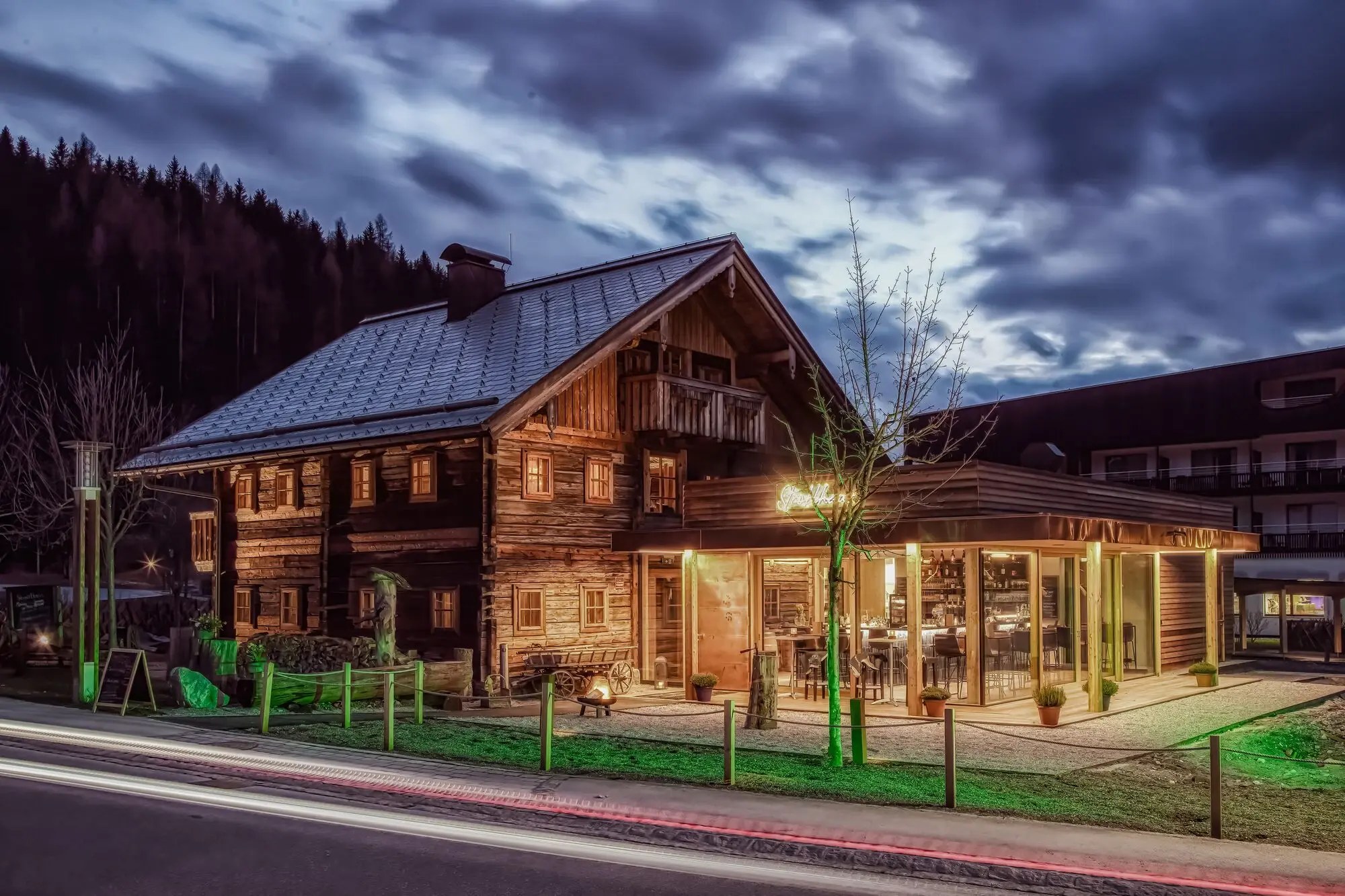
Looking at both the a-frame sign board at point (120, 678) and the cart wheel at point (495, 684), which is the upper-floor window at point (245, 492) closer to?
the a-frame sign board at point (120, 678)

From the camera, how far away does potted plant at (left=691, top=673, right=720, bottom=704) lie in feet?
71.0

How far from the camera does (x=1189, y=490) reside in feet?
184

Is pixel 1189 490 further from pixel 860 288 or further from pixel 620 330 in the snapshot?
Answer: pixel 860 288

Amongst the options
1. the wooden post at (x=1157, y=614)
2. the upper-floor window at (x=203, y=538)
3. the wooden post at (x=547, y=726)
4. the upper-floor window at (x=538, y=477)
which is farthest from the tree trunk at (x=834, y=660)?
the upper-floor window at (x=203, y=538)

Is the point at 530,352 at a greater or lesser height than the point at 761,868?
greater

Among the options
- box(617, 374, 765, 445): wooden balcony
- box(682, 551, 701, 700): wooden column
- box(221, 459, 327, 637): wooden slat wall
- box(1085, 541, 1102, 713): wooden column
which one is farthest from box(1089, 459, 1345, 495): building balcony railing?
box(221, 459, 327, 637): wooden slat wall

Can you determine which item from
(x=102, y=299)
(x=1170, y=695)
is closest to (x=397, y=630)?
(x=1170, y=695)

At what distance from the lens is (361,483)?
26.1 m

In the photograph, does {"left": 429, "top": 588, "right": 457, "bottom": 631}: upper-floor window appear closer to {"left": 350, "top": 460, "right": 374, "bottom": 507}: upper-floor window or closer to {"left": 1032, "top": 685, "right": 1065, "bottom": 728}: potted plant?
{"left": 350, "top": 460, "right": 374, "bottom": 507}: upper-floor window

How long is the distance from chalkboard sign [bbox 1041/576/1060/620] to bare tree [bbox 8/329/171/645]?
21.9 m

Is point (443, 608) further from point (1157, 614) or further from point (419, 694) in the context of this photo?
point (1157, 614)

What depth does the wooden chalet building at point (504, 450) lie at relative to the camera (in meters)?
23.6

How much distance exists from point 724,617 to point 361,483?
28.4 ft

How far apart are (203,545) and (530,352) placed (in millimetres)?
12754
